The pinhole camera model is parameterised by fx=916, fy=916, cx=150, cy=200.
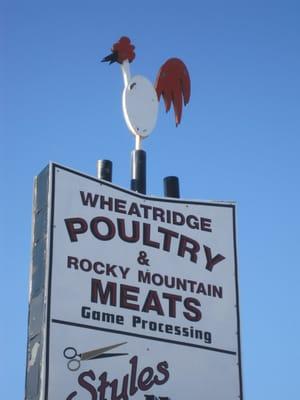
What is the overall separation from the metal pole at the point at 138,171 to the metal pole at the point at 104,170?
1.20 ft

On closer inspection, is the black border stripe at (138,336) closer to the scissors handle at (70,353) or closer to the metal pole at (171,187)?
the scissors handle at (70,353)

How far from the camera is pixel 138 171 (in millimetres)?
10688

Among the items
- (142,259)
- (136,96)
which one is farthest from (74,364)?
(136,96)

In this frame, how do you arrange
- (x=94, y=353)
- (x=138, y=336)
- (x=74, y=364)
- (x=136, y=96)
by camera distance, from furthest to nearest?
(x=136, y=96), (x=138, y=336), (x=94, y=353), (x=74, y=364)

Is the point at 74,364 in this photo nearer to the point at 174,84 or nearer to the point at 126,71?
the point at 126,71

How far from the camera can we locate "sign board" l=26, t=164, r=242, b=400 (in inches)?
356

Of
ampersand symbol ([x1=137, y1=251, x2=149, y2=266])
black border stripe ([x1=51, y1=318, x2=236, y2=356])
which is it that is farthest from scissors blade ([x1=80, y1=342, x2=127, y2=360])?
ampersand symbol ([x1=137, y1=251, x2=149, y2=266])

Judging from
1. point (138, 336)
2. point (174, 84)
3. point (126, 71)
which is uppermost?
point (174, 84)

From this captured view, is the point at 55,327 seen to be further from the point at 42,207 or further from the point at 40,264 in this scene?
the point at 42,207

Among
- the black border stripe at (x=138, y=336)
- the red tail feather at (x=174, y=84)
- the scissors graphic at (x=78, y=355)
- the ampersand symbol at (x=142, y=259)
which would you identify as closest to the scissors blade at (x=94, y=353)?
the scissors graphic at (x=78, y=355)

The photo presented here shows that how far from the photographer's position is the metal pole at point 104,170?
10.3 metres

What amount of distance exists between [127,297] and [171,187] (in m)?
1.78

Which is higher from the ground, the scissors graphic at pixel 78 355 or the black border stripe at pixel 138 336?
the black border stripe at pixel 138 336

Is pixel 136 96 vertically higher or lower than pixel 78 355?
higher
